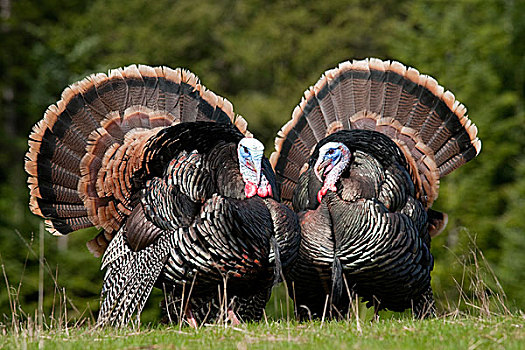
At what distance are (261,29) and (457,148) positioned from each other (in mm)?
16636

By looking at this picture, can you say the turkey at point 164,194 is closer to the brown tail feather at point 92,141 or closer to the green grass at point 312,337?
the brown tail feather at point 92,141

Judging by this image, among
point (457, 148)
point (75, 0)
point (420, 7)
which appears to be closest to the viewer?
point (457, 148)

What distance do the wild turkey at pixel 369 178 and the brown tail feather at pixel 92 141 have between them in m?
1.56

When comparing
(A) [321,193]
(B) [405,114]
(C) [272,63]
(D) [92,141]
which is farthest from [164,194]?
(C) [272,63]

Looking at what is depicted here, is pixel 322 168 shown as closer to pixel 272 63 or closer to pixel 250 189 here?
pixel 250 189

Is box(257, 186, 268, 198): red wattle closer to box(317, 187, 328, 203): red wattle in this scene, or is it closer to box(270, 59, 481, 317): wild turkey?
box(270, 59, 481, 317): wild turkey

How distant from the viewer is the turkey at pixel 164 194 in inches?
236

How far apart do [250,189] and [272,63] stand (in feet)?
59.9

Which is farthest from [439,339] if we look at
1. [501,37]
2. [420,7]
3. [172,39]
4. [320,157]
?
[172,39]

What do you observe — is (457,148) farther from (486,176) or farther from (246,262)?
(486,176)

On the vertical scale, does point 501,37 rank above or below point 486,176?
above

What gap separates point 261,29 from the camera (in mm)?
23906

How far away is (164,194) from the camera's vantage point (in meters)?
6.34

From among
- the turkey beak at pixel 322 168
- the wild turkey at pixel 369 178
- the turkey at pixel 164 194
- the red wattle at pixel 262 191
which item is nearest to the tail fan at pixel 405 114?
the wild turkey at pixel 369 178
